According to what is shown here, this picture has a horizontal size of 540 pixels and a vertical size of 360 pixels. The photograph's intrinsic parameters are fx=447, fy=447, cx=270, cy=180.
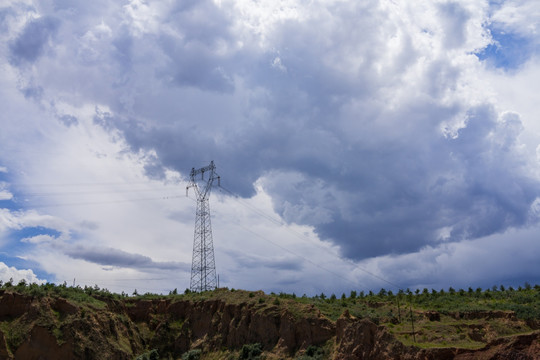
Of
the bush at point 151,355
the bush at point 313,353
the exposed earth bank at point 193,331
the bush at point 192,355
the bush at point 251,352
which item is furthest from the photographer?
the bush at point 151,355

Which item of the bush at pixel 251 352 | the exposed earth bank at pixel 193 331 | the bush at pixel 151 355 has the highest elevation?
the exposed earth bank at pixel 193 331

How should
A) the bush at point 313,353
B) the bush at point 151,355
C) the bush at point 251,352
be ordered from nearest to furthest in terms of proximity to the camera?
the bush at point 313,353 → the bush at point 251,352 → the bush at point 151,355

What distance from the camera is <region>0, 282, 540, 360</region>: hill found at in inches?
1789

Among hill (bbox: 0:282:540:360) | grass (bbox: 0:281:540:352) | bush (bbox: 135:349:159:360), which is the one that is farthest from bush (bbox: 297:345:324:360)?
bush (bbox: 135:349:159:360)

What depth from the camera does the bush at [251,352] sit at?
57.6 metres

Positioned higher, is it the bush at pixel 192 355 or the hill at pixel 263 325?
the hill at pixel 263 325

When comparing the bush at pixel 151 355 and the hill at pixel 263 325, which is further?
the bush at pixel 151 355

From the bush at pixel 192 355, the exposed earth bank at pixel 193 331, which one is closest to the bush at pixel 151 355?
the exposed earth bank at pixel 193 331

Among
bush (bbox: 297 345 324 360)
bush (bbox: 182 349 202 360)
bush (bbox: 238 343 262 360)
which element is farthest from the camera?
bush (bbox: 182 349 202 360)

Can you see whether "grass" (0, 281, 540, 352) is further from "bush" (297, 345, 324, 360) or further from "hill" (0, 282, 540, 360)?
"bush" (297, 345, 324, 360)

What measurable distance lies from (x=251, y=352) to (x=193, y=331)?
55.4ft

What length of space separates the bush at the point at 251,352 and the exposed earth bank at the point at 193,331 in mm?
961

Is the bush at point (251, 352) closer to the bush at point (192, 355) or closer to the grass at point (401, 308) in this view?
the grass at point (401, 308)

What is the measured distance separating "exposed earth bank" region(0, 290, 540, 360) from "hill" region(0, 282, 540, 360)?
0.13m
